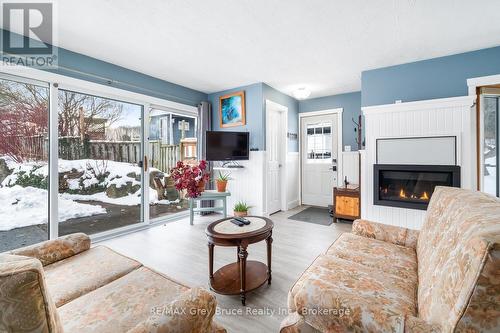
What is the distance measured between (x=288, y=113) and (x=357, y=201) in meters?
2.27

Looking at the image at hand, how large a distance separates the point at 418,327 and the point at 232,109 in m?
4.09

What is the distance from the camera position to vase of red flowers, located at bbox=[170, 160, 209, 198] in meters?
3.59

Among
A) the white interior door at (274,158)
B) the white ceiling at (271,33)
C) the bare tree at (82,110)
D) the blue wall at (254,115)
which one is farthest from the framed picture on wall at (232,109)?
the bare tree at (82,110)

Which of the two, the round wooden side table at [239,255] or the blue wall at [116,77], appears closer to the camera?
the round wooden side table at [239,255]

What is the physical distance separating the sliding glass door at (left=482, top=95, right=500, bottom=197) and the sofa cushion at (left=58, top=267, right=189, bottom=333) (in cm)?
404

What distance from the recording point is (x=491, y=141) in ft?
10.2

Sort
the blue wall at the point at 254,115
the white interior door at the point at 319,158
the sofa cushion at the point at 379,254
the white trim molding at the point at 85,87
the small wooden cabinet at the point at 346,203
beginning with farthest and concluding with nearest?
the white interior door at the point at 319,158 → the blue wall at the point at 254,115 → the small wooden cabinet at the point at 346,203 → the white trim molding at the point at 85,87 → the sofa cushion at the point at 379,254

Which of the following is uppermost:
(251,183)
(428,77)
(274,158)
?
(428,77)

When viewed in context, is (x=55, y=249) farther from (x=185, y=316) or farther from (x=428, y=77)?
(x=428, y=77)

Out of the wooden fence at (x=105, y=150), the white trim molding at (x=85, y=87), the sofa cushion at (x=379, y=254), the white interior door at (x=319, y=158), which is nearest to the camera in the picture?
the sofa cushion at (x=379, y=254)

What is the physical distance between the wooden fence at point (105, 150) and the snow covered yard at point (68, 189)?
0.08m

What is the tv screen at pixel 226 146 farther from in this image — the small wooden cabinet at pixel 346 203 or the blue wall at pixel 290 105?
the small wooden cabinet at pixel 346 203

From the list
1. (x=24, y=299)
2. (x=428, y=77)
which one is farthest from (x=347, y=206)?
(x=24, y=299)

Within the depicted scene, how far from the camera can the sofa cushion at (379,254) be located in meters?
1.39
